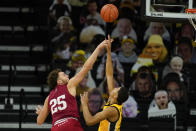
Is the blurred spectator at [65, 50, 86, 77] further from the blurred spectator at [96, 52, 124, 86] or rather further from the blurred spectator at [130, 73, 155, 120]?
the blurred spectator at [130, 73, 155, 120]

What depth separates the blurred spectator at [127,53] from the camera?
10.5 meters

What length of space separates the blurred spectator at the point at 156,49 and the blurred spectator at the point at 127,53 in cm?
27

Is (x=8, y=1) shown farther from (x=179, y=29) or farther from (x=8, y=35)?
(x=179, y=29)

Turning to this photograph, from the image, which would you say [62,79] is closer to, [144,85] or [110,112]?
[110,112]

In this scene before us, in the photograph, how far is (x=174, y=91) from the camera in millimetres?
10109

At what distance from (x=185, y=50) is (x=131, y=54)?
123 cm

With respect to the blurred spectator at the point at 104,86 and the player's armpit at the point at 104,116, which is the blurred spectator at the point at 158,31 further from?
the player's armpit at the point at 104,116

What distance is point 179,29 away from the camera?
11070 mm

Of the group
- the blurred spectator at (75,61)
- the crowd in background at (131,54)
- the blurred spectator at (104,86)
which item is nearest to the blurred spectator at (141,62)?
the crowd in background at (131,54)

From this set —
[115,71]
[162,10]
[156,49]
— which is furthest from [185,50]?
[162,10]

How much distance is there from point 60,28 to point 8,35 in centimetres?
159

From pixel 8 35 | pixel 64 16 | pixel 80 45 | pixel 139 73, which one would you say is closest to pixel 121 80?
pixel 139 73

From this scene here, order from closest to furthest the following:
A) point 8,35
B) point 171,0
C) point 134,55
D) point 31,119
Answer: point 171,0, point 31,119, point 134,55, point 8,35

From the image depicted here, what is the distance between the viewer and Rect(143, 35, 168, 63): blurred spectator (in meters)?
10.5
